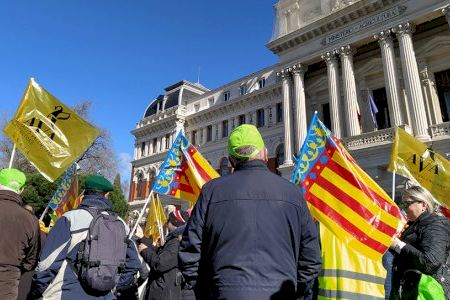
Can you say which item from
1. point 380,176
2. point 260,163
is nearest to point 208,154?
point 380,176

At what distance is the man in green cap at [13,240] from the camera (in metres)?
3.41

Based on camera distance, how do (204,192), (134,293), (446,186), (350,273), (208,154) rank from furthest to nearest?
1. (208,154)
2. (446,186)
3. (134,293)
4. (350,273)
5. (204,192)

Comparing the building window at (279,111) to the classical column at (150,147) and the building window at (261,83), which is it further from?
the classical column at (150,147)

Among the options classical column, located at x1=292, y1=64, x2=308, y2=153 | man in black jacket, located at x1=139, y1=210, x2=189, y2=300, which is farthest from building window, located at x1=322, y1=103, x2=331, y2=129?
man in black jacket, located at x1=139, y1=210, x2=189, y2=300

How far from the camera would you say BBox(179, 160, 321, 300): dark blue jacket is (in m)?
2.22

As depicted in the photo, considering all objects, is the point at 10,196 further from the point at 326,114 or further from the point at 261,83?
the point at 261,83

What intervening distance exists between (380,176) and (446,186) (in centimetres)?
1069

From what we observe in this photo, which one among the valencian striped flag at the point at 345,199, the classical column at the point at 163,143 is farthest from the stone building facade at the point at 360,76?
the valencian striped flag at the point at 345,199

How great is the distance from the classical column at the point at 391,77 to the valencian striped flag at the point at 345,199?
1371 centimetres

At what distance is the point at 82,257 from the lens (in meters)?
3.21

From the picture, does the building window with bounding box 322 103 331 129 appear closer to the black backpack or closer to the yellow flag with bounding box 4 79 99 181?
the yellow flag with bounding box 4 79 99 181

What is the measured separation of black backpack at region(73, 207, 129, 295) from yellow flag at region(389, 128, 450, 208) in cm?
616

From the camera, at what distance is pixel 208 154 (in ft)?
103

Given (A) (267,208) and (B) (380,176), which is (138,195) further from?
(A) (267,208)
